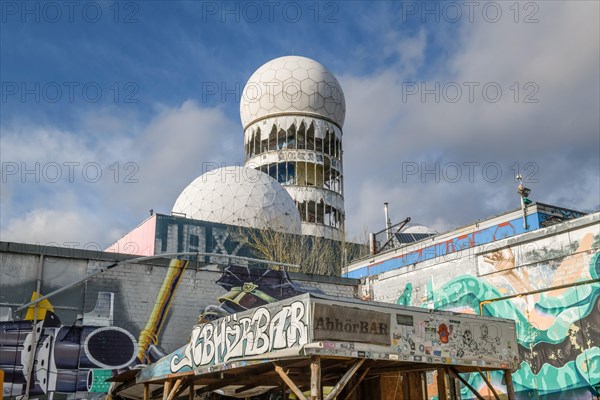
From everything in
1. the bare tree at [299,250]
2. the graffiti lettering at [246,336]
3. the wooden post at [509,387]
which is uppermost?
the bare tree at [299,250]

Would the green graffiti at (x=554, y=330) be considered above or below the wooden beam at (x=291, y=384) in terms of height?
above

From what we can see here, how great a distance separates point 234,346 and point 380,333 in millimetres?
3110

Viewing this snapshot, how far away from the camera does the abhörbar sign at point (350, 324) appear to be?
12.2m

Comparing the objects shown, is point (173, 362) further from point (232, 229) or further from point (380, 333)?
point (232, 229)

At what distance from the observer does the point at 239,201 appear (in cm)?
4153

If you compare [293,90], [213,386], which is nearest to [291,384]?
[213,386]

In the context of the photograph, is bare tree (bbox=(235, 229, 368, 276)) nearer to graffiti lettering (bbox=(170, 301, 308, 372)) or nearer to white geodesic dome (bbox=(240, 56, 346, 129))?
white geodesic dome (bbox=(240, 56, 346, 129))

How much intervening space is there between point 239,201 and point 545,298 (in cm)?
2349

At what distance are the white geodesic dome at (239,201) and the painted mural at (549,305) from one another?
760 inches

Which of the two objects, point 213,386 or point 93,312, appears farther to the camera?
point 93,312

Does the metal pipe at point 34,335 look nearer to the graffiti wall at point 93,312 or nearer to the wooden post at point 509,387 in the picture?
the graffiti wall at point 93,312

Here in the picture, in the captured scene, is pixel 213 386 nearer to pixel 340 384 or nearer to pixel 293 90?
pixel 340 384

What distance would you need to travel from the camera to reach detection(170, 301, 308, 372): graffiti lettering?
40.9 ft

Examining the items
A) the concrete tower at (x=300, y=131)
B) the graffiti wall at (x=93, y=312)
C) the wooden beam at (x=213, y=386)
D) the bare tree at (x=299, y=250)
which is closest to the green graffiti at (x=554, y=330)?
the graffiti wall at (x=93, y=312)
